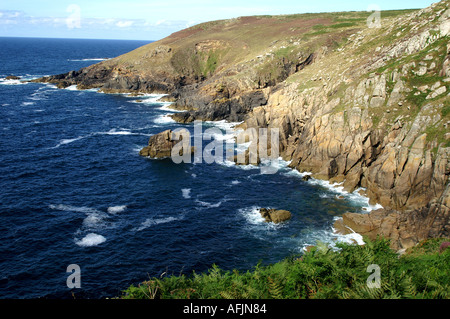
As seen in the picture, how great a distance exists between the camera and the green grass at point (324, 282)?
711 inches

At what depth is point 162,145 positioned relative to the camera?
7406 cm

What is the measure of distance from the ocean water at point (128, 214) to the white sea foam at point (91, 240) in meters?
0.12

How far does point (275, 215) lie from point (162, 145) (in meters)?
33.4

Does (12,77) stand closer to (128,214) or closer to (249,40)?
(249,40)

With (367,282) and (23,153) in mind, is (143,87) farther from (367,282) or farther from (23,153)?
(367,282)

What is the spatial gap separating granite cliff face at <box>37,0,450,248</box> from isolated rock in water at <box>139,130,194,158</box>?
1906 cm

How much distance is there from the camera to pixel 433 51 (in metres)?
61.6

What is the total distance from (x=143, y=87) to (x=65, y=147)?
67694 mm

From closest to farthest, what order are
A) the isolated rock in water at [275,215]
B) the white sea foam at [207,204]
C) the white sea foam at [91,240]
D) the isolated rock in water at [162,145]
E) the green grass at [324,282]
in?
the green grass at [324,282]
the white sea foam at [91,240]
the isolated rock in water at [275,215]
the white sea foam at [207,204]
the isolated rock in water at [162,145]

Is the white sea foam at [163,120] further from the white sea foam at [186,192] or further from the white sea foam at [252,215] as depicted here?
the white sea foam at [252,215]

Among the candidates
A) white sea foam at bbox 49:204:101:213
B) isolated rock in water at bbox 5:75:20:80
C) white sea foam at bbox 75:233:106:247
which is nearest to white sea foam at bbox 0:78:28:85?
isolated rock in water at bbox 5:75:20:80

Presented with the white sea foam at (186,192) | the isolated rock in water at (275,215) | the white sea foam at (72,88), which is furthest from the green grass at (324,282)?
the white sea foam at (72,88)

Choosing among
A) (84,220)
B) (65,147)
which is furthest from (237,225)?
(65,147)

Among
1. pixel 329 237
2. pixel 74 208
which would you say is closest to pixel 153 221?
pixel 74 208
